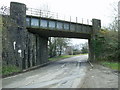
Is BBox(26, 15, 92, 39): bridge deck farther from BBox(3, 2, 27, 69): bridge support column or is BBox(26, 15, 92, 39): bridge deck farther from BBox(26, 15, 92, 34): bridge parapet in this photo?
BBox(3, 2, 27, 69): bridge support column

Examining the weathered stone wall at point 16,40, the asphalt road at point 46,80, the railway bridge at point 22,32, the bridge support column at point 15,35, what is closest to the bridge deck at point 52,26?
the railway bridge at point 22,32

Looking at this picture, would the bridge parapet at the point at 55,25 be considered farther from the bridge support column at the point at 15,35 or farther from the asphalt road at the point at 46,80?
the asphalt road at the point at 46,80

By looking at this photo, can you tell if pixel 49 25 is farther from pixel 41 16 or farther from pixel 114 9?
pixel 114 9

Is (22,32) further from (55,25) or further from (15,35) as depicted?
(55,25)

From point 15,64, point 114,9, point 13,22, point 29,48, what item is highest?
point 114,9

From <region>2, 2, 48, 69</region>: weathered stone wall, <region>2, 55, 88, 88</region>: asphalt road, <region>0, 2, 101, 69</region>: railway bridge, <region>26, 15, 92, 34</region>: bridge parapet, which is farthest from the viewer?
<region>26, 15, 92, 34</region>: bridge parapet

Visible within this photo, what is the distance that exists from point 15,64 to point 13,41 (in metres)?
2.93

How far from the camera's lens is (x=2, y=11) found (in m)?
21.0

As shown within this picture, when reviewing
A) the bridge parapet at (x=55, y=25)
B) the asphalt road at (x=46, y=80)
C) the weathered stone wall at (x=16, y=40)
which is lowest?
the asphalt road at (x=46, y=80)

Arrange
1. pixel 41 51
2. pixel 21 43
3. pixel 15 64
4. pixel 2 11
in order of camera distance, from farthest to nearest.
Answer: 1. pixel 41 51
2. pixel 21 43
3. pixel 15 64
4. pixel 2 11

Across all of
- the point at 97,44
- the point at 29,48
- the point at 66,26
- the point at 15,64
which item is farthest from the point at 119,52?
the point at 15,64

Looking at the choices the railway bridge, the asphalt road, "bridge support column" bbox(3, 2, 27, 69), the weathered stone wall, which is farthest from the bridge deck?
the asphalt road

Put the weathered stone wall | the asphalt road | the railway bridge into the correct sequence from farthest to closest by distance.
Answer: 1. the railway bridge
2. the weathered stone wall
3. the asphalt road

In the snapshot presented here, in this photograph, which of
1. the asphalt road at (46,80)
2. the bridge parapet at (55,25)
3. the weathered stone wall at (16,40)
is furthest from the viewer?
the bridge parapet at (55,25)
